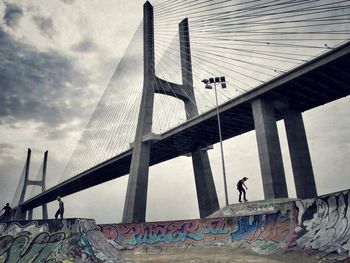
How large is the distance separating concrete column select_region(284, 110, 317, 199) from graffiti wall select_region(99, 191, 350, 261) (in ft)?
33.4

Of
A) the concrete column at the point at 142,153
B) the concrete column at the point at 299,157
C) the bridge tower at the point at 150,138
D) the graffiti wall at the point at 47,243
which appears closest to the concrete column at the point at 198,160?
the bridge tower at the point at 150,138

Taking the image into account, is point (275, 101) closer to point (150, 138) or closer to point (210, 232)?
point (150, 138)

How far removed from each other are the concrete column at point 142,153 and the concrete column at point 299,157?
1568cm

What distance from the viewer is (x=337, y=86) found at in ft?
86.6

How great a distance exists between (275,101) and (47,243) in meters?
23.3

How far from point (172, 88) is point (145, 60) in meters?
4.97

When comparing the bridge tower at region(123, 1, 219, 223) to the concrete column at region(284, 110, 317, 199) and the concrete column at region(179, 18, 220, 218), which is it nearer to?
the concrete column at region(179, 18, 220, 218)

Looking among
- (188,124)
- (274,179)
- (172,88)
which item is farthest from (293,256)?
(172,88)

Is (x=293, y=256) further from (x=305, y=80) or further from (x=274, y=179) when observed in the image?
(x=305, y=80)

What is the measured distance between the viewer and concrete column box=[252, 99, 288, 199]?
2427 centimetres

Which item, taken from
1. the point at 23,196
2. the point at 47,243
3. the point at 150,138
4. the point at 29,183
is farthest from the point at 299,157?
the point at 29,183

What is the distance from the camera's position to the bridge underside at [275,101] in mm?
22719

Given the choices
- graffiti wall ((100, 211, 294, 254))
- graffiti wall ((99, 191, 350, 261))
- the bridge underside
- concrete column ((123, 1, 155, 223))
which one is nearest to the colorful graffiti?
graffiti wall ((99, 191, 350, 261))

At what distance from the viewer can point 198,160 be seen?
133 ft
